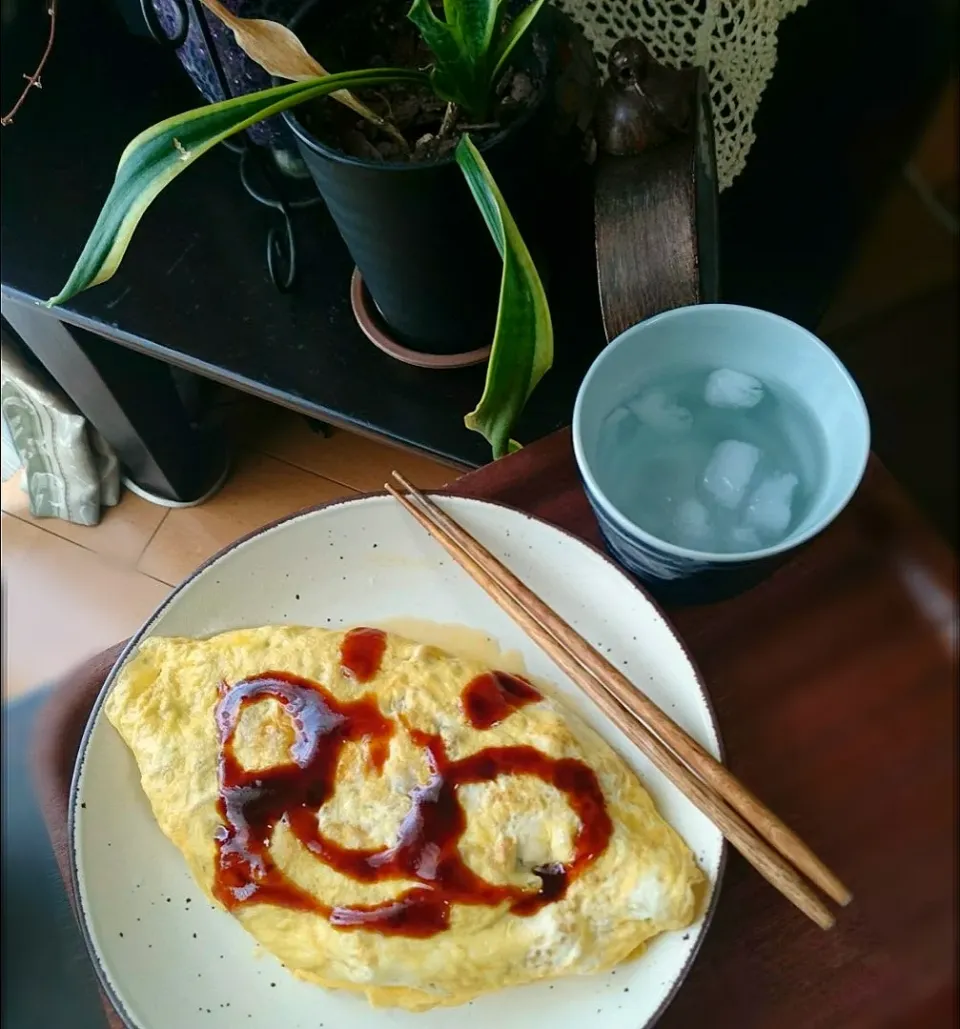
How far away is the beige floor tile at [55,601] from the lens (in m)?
1.17

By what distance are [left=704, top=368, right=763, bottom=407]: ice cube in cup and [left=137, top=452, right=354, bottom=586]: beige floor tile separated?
2.08 ft

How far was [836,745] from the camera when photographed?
0.61 metres

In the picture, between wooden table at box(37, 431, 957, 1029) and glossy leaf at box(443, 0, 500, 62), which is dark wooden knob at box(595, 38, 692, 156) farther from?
wooden table at box(37, 431, 957, 1029)

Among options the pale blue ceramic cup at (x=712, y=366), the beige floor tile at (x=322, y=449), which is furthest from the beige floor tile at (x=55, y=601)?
the pale blue ceramic cup at (x=712, y=366)

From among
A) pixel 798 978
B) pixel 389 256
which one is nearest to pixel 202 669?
pixel 389 256

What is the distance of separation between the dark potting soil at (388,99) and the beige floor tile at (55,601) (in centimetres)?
67

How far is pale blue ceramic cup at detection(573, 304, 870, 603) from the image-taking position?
0.55m

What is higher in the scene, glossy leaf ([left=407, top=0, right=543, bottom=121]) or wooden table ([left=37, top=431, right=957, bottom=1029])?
glossy leaf ([left=407, top=0, right=543, bottom=121])

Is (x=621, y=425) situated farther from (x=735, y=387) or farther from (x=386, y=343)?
(x=386, y=343)

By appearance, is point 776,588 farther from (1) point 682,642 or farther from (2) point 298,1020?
(2) point 298,1020

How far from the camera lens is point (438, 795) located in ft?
2.02

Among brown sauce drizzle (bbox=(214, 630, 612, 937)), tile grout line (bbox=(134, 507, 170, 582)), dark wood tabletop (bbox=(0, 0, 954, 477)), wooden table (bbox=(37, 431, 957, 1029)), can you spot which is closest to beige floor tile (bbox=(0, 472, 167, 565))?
tile grout line (bbox=(134, 507, 170, 582))

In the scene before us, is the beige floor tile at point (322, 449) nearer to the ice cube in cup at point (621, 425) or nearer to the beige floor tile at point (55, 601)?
the beige floor tile at point (55, 601)

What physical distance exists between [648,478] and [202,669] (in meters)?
0.33
